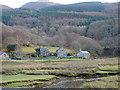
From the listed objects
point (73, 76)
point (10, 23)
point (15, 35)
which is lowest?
point (73, 76)

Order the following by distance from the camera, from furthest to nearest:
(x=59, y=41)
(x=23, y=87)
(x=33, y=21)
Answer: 1. (x=33, y=21)
2. (x=59, y=41)
3. (x=23, y=87)

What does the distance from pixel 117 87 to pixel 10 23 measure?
402 ft

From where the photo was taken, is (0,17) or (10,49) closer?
(10,49)

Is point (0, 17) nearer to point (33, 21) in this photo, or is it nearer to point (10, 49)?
point (33, 21)

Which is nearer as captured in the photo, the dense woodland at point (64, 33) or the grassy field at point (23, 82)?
the grassy field at point (23, 82)

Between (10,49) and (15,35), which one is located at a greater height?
(15,35)

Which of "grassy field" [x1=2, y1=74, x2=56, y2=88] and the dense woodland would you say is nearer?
"grassy field" [x1=2, y1=74, x2=56, y2=88]

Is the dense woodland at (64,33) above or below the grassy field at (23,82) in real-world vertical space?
above

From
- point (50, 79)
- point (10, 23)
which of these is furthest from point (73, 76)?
point (10, 23)

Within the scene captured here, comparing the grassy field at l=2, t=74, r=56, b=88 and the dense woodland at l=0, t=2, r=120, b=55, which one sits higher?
the dense woodland at l=0, t=2, r=120, b=55

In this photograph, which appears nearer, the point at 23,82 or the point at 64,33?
the point at 23,82

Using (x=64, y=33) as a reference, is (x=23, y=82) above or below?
below

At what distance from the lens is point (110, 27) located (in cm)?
10250

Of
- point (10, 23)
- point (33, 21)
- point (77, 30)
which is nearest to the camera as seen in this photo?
point (77, 30)
